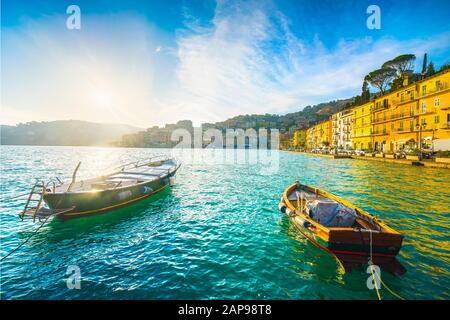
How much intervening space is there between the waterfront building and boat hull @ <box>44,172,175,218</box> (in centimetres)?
8232

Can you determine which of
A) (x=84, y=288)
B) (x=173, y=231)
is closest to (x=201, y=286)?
(x=84, y=288)

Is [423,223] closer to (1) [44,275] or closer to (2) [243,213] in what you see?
(2) [243,213]

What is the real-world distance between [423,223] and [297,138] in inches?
5132

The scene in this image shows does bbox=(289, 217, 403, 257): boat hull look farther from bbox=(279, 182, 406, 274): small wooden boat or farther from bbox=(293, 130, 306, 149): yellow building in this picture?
bbox=(293, 130, 306, 149): yellow building

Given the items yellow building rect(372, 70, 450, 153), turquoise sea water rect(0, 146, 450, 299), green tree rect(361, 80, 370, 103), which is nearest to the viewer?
turquoise sea water rect(0, 146, 450, 299)

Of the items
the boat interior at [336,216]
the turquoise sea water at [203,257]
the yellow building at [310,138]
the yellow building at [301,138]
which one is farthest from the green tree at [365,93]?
the boat interior at [336,216]

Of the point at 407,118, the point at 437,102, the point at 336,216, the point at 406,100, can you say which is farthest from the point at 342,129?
the point at 336,216

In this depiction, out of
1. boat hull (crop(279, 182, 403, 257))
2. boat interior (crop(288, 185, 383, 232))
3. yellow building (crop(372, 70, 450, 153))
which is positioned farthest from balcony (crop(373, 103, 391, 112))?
boat hull (crop(279, 182, 403, 257))

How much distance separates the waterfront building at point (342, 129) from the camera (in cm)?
7638

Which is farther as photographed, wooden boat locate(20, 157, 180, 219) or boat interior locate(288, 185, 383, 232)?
wooden boat locate(20, 157, 180, 219)

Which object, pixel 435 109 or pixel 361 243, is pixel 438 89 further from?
pixel 361 243

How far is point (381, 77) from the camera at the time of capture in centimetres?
6969

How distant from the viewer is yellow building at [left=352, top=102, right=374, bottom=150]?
63.3m
